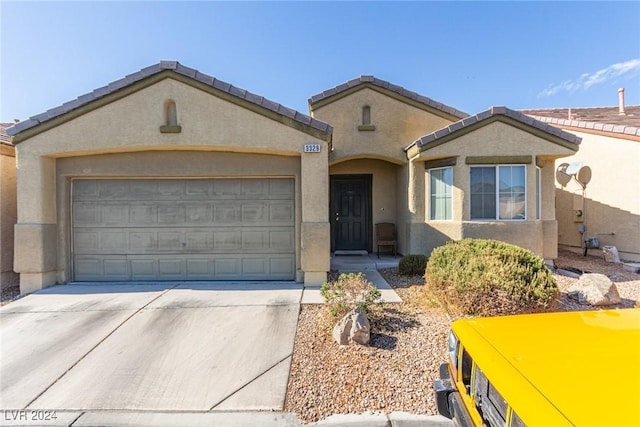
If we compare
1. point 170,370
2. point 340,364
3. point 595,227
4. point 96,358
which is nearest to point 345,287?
point 340,364

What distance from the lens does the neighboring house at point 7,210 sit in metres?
6.27

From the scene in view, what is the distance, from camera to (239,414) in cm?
279

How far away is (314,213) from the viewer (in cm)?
595

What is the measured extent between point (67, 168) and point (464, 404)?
8.24 metres

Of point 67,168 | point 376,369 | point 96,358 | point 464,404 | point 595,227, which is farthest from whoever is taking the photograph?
point 595,227

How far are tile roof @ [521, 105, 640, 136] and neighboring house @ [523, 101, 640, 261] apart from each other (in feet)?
0.07

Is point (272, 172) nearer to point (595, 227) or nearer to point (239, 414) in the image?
point (239, 414)

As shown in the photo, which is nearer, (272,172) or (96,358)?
(96,358)

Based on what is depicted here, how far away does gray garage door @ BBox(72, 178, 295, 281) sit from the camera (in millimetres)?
6398

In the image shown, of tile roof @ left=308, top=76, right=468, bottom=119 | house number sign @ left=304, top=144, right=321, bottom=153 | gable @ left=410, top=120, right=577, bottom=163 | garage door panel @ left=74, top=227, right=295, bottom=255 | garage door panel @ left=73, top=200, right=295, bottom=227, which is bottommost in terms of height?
garage door panel @ left=74, top=227, right=295, bottom=255

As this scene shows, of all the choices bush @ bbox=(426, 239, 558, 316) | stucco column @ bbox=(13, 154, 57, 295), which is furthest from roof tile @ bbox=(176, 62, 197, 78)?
bush @ bbox=(426, 239, 558, 316)

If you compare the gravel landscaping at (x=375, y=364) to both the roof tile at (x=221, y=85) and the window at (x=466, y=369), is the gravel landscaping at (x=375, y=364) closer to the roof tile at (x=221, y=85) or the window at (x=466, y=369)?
the window at (x=466, y=369)

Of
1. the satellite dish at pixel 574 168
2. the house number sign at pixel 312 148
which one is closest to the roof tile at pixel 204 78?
the house number sign at pixel 312 148

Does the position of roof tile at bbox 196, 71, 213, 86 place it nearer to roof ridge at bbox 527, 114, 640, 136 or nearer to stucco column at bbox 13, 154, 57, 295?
stucco column at bbox 13, 154, 57, 295
